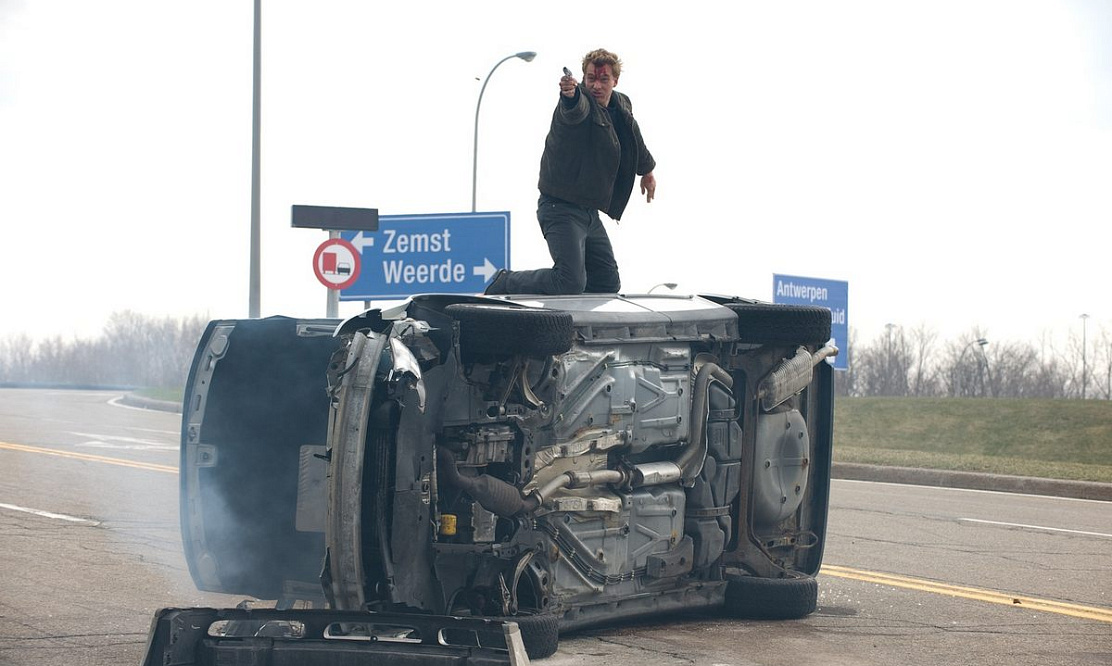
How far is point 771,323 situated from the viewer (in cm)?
714

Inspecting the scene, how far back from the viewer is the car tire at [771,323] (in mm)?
7133

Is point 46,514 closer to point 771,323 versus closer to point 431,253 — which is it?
point 771,323

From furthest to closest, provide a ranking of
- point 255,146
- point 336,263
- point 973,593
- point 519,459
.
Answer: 1. point 255,146
2. point 336,263
3. point 973,593
4. point 519,459

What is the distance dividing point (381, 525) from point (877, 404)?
956 inches

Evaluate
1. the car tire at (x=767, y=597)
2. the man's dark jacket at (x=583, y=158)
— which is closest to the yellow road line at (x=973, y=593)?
the car tire at (x=767, y=597)

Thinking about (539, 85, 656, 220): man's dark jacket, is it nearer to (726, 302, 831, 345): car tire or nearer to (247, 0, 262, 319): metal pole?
(726, 302, 831, 345): car tire

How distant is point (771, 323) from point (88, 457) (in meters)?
11.9

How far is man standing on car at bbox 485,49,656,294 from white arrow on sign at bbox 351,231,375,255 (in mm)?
10659

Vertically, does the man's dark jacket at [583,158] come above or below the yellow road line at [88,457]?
above

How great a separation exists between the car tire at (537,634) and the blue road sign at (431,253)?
12747mm

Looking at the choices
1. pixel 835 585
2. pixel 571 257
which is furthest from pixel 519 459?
pixel 835 585

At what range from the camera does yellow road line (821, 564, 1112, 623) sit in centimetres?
756

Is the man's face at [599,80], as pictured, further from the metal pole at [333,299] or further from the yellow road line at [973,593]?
the metal pole at [333,299]

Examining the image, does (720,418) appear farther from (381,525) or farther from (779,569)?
(381,525)
